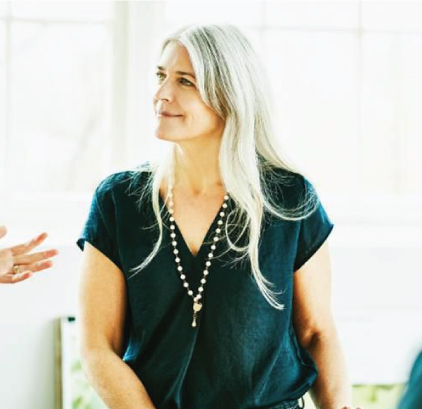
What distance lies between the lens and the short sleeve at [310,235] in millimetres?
2010

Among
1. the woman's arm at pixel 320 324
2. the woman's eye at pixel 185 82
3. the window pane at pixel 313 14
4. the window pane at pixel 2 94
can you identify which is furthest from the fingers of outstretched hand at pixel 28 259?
the window pane at pixel 313 14

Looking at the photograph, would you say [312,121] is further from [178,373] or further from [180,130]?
[178,373]

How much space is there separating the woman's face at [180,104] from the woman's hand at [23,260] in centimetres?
37

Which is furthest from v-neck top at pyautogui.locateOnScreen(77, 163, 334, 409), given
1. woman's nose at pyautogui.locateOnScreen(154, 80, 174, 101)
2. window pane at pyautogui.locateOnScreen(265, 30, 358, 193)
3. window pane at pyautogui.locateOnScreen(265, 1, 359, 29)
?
window pane at pyautogui.locateOnScreen(265, 1, 359, 29)

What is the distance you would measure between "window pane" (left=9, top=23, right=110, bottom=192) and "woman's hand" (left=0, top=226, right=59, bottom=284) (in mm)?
803

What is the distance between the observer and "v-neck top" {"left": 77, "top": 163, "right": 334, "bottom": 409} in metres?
1.91

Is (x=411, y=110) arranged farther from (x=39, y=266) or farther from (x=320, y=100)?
(x=39, y=266)

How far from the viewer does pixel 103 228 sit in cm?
200

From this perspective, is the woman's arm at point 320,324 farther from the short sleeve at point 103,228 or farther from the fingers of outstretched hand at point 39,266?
the fingers of outstretched hand at point 39,266

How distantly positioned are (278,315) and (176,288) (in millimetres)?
240

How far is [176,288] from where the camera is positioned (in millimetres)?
1945

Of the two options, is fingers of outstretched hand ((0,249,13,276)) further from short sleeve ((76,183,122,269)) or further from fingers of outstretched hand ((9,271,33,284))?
short sleeve ((76,183,122,269))

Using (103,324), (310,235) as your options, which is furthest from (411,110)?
(103,324)

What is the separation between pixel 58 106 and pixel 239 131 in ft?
2.92
